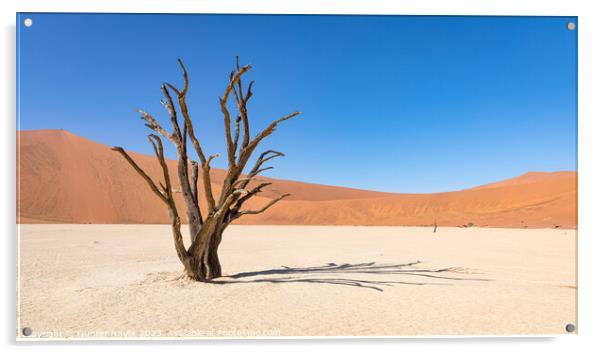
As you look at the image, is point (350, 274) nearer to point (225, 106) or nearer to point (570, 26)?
point (225, 106)

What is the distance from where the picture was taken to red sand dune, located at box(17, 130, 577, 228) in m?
19.1

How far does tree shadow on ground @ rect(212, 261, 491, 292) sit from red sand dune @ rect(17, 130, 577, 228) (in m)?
3.26

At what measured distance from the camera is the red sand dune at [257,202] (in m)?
19.1

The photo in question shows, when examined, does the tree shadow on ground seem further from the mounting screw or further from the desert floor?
the mounting screw

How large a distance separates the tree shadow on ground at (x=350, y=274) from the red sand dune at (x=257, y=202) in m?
3.26

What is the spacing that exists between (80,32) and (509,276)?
8.30m

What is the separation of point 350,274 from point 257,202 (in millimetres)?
41761

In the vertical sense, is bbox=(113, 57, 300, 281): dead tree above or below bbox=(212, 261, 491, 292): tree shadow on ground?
above

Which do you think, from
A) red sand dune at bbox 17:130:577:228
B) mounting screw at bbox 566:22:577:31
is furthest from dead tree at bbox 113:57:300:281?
mounting screw at bbox 566:22:577:31

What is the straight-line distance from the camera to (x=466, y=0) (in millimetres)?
5773

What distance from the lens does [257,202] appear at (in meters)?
49.4

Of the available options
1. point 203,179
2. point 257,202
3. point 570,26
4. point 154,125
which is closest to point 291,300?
point 203,179
